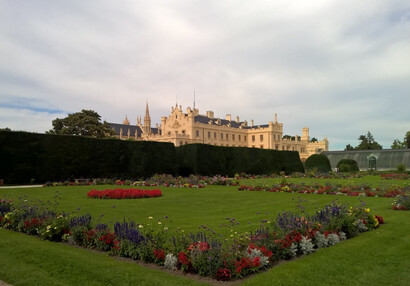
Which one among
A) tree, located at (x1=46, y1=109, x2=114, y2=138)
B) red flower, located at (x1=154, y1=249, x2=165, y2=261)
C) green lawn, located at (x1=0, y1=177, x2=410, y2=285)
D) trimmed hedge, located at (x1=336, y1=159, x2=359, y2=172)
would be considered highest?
tree, located at (x1=46, y1=109, x2=114, y2=138)

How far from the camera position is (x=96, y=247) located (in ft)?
18.1

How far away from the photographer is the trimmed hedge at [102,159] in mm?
17500

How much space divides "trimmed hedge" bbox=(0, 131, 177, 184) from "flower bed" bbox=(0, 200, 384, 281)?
12.0m

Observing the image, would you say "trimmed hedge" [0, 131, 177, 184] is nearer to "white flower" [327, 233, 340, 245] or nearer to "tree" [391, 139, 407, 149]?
"white flower" [327, 233, 340, 245]

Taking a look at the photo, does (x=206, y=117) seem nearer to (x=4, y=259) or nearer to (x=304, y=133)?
(x=304, y=133)

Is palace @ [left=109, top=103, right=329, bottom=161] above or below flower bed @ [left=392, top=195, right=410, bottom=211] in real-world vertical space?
above

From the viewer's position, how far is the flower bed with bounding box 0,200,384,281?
4.28m

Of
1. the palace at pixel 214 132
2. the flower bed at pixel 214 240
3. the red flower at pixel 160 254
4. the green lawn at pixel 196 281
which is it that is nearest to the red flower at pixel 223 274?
the flower bed at pixel 214 240

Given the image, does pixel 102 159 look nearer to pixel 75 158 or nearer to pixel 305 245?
pixel 75 158

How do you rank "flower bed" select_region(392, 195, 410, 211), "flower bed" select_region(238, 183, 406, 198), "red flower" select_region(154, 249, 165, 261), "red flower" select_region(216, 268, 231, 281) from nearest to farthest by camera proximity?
1. "red flower" select_region(216, 268, 231, 281)
2. "red flower" select_region(154, 249, 165, 261)
3. "flower bed" select_region(392, 195, 410, 211)
4. "flower bed" select_region(238, 183, 406, 198)

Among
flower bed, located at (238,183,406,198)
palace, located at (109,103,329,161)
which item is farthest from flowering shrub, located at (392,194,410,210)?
palace, located at (109,103,329,161)

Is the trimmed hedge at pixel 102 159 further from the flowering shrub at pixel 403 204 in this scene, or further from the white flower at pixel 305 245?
the white flower at pixel 305 245

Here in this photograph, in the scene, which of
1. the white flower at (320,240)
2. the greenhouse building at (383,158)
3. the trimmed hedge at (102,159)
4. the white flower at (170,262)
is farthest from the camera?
the greenhouse building at (383,158)

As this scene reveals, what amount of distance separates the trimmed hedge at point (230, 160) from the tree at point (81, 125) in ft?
71.9
